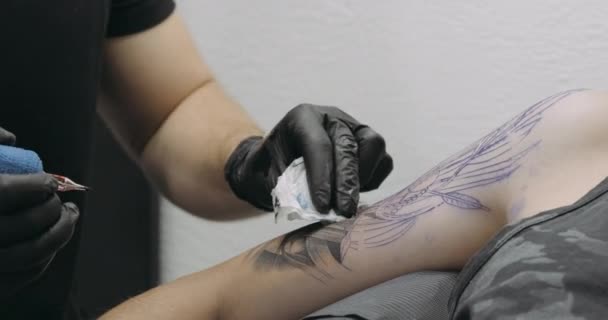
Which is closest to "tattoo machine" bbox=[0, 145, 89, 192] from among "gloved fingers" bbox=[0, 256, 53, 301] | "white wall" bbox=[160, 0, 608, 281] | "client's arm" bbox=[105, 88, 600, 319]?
"gloved fingers" bbox=[0, 256, 53, 301]

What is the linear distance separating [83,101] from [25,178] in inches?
13.0

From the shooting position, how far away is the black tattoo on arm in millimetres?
728

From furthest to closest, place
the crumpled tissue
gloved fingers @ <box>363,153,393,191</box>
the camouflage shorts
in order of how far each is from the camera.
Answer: gloved fingers @ <box>363,153,393,191</box>
the crumpled tissue
the camouflage shorts

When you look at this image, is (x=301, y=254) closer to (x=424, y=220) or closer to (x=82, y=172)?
(x=424, y=220)

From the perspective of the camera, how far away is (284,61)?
144cm

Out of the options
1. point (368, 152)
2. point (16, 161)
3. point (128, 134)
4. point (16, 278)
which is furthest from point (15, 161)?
point (128, 134)

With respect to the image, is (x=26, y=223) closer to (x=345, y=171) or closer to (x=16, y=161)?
(x=16, y=161)

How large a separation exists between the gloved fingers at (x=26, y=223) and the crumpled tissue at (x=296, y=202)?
225mm

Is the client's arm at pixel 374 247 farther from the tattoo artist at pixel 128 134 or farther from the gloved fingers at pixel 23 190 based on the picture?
the gloved fingers at pixel 23 190

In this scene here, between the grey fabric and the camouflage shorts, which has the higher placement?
the camouflage shorts

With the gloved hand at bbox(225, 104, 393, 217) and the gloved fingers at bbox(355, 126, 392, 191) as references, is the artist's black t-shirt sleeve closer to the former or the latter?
the gloved hand at bbox(225, 104, 393, 217)

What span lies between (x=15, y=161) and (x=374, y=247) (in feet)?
1.15

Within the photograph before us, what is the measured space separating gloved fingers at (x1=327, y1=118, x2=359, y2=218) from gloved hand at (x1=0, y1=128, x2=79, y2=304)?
27cm

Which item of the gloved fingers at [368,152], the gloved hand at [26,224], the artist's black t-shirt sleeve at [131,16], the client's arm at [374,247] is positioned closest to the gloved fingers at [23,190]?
the gloved hand at [26,224]
